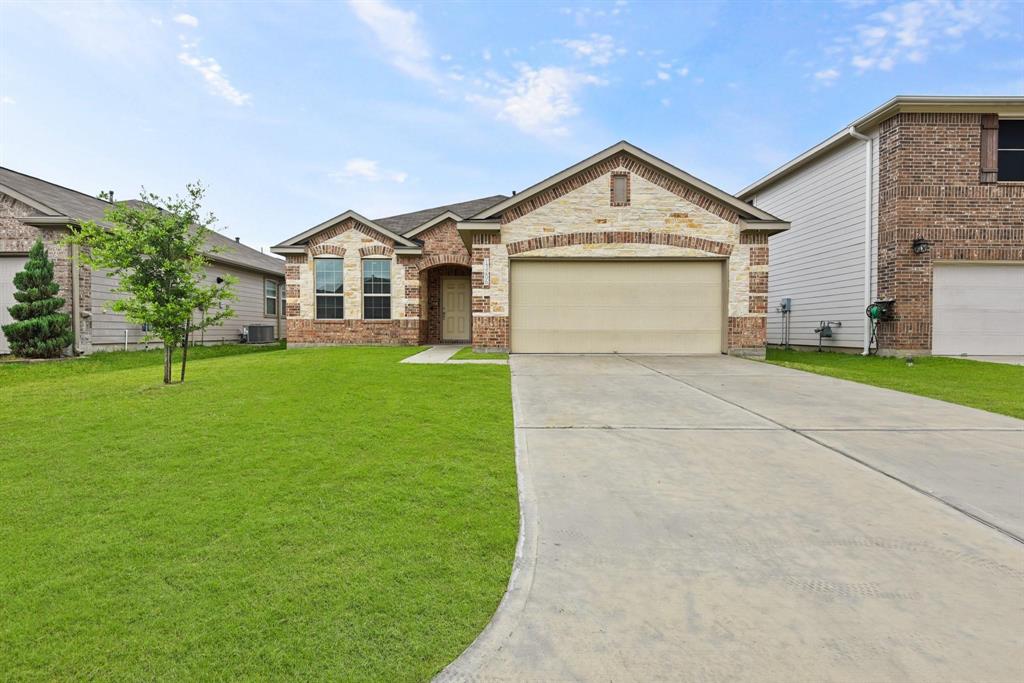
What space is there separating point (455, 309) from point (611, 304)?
7475mm

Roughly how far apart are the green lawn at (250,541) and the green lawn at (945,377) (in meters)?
6.76

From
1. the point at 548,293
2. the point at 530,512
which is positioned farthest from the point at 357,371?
the point at 530,512

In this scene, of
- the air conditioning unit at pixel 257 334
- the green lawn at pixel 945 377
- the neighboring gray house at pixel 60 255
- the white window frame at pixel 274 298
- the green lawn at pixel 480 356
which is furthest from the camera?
the white window frame at pixel 274 298

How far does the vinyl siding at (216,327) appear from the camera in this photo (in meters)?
13.6

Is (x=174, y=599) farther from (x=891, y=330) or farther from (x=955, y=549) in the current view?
(x=891, y=330)

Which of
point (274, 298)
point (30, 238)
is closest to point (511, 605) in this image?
point (30, 238)

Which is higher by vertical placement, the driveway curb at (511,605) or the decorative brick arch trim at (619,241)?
the decorative brick arch trim at (619,241)

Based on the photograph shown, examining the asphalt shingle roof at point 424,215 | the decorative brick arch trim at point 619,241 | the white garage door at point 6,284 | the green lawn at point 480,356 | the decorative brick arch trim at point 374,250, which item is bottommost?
the green lawn at point 480,356

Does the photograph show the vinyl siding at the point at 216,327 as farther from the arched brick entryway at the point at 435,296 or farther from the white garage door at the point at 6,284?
the arched brick entryway at the point at 435,296

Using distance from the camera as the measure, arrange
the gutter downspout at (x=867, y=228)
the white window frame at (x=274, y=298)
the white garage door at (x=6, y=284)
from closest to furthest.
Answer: the white garage door at (x=6, y=284) < the gutter downspout at (x=867, y=228) < the white window frame at (x=274, y=298)

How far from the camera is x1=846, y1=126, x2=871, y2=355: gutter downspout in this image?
1308 centimetres

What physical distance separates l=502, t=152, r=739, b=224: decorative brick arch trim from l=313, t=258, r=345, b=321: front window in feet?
24.0

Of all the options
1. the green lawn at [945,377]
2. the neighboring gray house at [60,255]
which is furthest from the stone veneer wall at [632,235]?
the neighboring gray house at [60,255]

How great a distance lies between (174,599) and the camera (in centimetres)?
210
